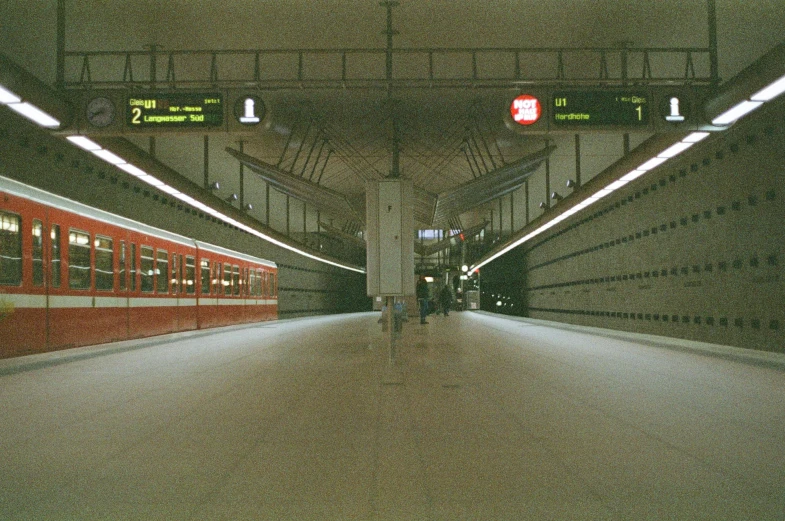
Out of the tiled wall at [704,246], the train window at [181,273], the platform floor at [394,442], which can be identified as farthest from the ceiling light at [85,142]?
the tiled wall at [704,246]

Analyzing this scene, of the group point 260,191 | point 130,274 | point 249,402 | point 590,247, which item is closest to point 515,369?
point 249,402

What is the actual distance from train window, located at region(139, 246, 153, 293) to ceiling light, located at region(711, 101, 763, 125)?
14.3 meters

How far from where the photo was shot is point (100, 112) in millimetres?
12828

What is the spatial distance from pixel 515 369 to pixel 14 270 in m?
8.83

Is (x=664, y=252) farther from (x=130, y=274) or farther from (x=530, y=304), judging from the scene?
(x=530, y=304)

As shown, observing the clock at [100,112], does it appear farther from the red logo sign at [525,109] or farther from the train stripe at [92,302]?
the red logo sign at [525,109]

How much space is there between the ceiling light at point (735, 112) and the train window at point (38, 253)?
12.0 meters

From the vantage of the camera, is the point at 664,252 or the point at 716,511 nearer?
the point at 716,511

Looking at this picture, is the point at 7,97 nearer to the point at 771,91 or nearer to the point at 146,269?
the point at 771,91

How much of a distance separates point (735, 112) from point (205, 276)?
1941cm

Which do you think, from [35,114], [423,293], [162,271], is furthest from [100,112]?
[423,293]

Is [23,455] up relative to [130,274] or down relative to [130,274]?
down

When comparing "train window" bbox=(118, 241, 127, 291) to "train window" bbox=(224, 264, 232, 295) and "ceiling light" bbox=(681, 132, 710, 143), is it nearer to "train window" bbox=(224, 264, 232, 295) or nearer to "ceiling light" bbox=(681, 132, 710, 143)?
"train window" bbox=(224, 264, 232, 295)

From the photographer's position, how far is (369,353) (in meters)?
16.9
